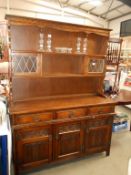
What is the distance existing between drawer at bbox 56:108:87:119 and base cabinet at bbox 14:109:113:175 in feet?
0.13

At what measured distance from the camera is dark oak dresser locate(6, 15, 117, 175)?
1890 millimetres

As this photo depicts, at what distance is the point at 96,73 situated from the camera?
2.38m

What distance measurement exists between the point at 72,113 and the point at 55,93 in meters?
0.49

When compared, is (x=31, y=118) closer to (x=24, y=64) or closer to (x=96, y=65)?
(x=24, y=64)

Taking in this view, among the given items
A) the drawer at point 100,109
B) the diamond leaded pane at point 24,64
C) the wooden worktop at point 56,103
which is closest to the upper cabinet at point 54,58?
the diamond leaded pane at point 24,64

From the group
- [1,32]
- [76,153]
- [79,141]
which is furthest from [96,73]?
[1,32]

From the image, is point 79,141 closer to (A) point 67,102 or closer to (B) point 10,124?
(A) point 67,102

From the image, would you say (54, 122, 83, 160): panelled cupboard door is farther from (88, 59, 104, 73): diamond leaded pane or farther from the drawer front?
(88, 59, 104, 73): diamond leaded pane

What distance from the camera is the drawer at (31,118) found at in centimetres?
180

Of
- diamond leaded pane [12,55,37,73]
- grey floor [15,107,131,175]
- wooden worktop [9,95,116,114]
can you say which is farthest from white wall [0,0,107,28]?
grey floor [15,107,131,175]

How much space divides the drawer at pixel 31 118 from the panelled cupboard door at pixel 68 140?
189 mm

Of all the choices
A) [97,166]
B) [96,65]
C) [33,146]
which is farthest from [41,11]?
[97,166]

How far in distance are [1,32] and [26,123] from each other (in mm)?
1470

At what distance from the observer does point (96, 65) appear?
7.84 feet
